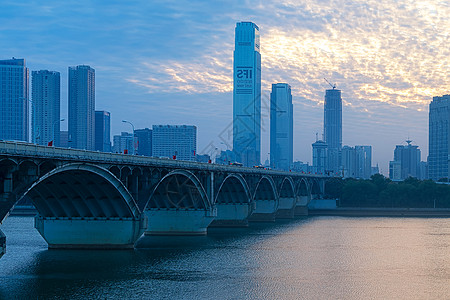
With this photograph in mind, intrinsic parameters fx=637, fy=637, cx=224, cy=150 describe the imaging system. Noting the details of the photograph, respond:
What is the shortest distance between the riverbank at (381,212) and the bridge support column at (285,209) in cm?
2504

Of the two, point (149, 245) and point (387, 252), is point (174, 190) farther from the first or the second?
point (387, 252)

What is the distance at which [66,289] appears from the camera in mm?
52031

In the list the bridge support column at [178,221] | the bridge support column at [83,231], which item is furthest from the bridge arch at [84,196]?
the bridge support column at [178,221]

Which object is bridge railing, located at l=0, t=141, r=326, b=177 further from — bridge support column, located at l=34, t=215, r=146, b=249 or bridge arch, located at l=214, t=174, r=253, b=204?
bridge arch, located at l=214, t=174, r=253, b=204

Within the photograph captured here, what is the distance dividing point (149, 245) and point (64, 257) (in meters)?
17.7

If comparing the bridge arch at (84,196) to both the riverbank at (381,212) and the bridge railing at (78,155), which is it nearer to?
the bridge railing at (78,155)

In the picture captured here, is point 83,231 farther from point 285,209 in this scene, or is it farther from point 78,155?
point 285,209

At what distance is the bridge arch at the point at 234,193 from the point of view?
124m

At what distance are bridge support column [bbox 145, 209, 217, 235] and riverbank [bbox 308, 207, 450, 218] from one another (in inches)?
3420

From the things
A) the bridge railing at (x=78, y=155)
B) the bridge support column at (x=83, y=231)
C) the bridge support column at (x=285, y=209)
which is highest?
the bridge railing at (x=78, y=155)

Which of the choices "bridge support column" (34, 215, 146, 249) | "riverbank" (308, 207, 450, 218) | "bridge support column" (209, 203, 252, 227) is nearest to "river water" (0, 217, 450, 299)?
"bridge support column" (34, 215, 146, 249)

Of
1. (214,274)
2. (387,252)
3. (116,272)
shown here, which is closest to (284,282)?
(214,274)

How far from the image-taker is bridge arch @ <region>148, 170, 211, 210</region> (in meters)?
95.8

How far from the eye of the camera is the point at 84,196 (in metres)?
71.4
